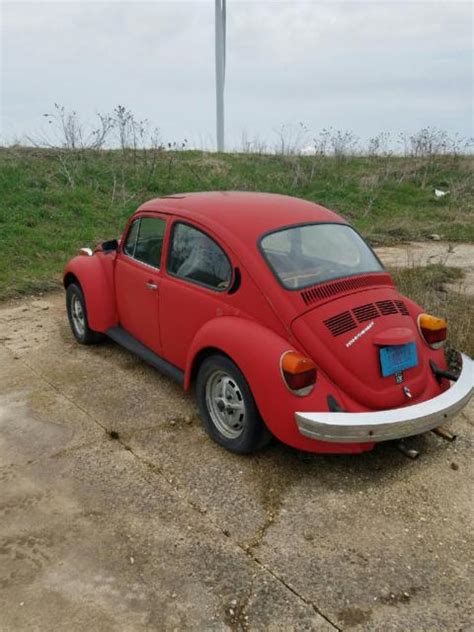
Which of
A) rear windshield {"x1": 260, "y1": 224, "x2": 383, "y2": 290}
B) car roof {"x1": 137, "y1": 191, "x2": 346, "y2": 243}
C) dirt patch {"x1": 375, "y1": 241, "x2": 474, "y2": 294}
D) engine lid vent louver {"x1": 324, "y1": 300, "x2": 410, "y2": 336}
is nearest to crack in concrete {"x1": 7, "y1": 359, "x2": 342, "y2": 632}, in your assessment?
engine lid vent louver {"x1": 324, "y1": 300, "x2": 410, "y2": 336}

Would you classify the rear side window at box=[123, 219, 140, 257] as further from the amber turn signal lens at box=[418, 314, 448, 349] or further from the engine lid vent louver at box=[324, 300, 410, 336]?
the amber turn signal lens at box=[418, 314, 448, 349]

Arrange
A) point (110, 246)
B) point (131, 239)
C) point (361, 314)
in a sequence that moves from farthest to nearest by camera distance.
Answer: point (110, 246) → point (131, 239) → point (361, 314)

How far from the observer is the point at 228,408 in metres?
3.62

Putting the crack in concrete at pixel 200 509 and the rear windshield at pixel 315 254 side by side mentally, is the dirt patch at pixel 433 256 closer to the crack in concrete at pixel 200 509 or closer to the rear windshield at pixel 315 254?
the rear windshield at pixel 315 254

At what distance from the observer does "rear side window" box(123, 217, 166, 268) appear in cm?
439

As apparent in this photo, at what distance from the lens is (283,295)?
3.38m

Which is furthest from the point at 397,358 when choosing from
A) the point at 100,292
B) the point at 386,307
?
the point at 100,292

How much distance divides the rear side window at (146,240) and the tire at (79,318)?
0.82 meters

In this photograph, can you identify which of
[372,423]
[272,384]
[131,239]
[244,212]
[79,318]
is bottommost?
[79,318]

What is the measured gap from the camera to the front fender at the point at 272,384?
312cm

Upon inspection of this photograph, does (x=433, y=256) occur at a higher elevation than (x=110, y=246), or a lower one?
lower

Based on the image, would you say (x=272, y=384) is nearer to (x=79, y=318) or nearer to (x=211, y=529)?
(x=211, y=529)

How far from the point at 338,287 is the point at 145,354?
5.85ft

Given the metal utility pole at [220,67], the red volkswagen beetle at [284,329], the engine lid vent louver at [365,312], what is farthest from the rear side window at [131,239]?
the metal utility pole at [220,67]
